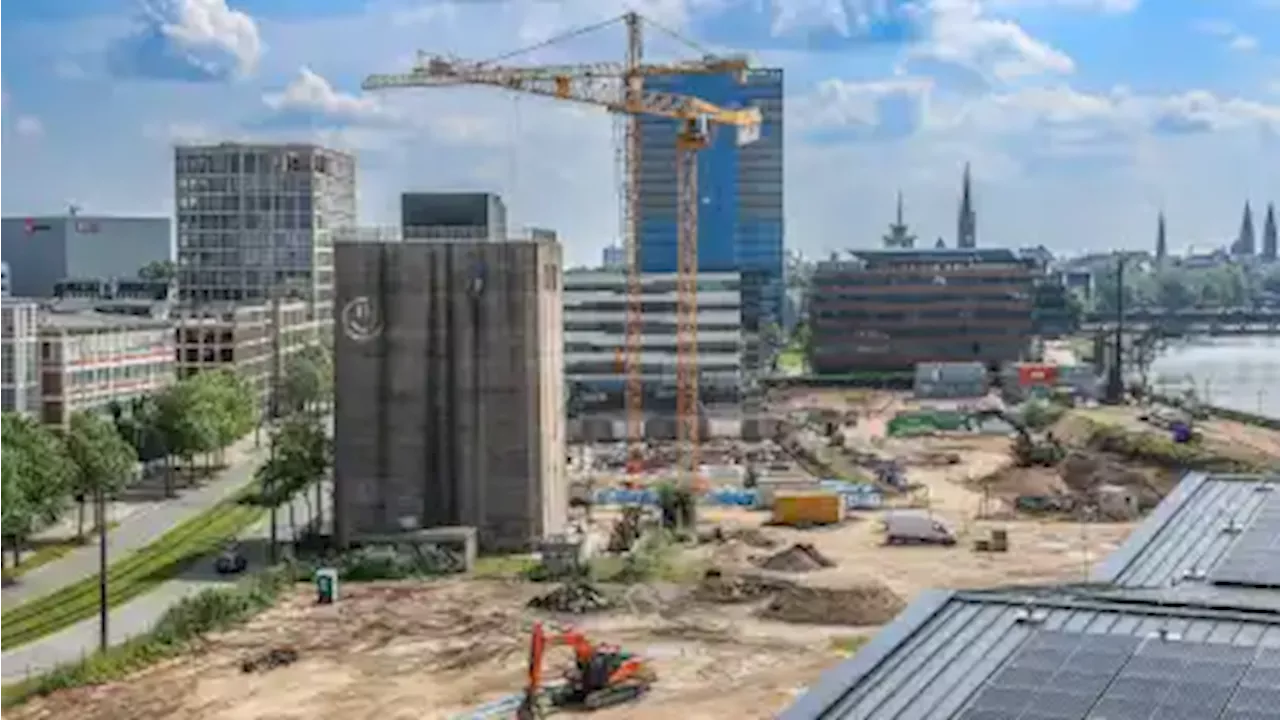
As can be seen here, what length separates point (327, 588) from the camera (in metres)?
62.8

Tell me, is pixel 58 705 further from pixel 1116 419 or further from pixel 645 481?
pixel 1116 419

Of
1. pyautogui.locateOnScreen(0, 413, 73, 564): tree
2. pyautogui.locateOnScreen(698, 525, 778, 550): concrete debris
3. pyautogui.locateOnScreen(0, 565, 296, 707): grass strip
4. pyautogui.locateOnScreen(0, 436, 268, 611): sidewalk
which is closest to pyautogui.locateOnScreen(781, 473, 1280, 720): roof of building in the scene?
pyautogui.locateOnScreen(0, 565, 296, 707): grass strip

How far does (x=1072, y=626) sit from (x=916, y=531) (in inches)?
2009

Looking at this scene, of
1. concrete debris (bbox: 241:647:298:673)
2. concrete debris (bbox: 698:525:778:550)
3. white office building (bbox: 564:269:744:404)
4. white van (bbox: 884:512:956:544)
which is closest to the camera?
concrete debris (bbox: 241:647:298:673)

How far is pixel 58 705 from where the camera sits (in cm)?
4694

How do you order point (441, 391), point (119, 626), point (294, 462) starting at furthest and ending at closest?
point (294, 462) < point (441, 391) < point (119, 626)

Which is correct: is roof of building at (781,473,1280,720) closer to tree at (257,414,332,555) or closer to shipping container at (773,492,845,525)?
tree at (257,414,332,555)

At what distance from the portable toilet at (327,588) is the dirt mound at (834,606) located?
53.5 feet

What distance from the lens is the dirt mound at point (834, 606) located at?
58000 mm

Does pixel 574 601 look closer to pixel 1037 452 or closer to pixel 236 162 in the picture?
pixel 1037 452

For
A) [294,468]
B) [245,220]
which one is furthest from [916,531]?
[245,220]

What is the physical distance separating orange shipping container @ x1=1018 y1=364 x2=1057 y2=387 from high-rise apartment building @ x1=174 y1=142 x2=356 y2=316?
72911mm

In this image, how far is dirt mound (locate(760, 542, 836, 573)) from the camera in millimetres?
69938

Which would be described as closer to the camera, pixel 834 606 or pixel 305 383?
pixel 834 606
